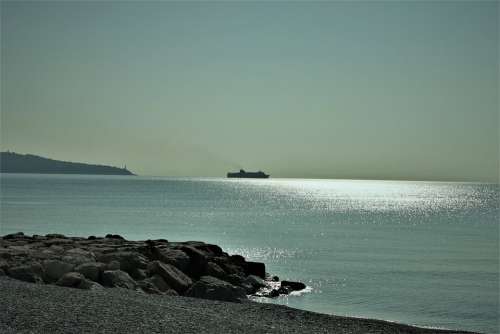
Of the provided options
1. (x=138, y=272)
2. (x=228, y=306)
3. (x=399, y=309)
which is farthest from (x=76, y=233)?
(x=228, y=306)

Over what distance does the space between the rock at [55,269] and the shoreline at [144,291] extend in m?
0.03

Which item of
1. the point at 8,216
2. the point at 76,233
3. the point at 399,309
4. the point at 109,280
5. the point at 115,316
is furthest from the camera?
the point at 8,216

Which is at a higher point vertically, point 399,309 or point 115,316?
point 115,316

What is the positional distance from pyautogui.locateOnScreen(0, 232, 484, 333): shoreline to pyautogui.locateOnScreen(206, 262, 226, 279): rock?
0.04 metres

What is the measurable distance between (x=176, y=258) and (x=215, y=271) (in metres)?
1.69

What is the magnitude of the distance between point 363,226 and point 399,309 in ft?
143

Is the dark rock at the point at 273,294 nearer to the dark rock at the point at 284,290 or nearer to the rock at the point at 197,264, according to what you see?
the dark rock at the point at 284,290

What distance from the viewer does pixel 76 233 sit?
49406 millimetres

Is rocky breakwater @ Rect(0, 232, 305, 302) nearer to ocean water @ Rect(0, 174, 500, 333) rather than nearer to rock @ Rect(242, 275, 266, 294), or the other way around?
rock @ Rect(242, 275, 266, 294)

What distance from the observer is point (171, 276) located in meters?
20.3

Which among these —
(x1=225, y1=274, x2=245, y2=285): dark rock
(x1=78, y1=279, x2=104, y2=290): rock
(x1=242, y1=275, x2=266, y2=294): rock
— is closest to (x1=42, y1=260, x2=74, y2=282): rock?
(x1=78, y1=279, x2=104, y2=290): rock

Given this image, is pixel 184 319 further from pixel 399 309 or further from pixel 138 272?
pixel 399 309

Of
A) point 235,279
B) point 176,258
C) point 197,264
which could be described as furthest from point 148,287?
point 235,279

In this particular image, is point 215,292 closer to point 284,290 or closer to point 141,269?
point 141,269
